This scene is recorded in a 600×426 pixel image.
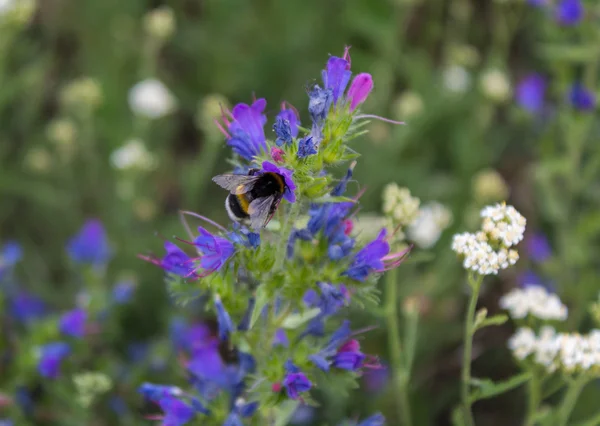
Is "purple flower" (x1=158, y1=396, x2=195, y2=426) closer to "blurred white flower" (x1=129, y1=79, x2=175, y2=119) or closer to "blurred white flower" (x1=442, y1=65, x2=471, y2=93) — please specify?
"blurred white flower" (x1=129, y1=79, x2=175, y2=119)

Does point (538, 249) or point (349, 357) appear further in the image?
point (538, 249)

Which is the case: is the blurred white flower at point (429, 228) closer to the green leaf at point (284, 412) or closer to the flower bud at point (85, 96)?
the green leaf at point (284, 412)

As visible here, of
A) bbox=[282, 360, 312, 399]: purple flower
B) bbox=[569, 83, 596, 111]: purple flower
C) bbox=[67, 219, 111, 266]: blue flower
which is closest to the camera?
bbox=[282, 360, 312, 399]: purple flower

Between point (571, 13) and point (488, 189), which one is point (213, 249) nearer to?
point (488, 189)

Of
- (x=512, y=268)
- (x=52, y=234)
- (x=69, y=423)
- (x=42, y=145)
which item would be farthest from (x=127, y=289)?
(x=512, y=268)

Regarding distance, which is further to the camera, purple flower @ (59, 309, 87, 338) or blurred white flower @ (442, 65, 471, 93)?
blurred white flower @ (442, 65, 471, 93)

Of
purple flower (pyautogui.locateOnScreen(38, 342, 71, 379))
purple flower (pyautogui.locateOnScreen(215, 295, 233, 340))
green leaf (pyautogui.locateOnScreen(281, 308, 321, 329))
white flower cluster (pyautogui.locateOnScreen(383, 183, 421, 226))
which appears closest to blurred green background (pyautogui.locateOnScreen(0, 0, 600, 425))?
purple flower (pyautogui.locateOnScreen(38, 342, 71, 379))

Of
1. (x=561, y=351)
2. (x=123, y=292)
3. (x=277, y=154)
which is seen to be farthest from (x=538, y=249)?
(x=277, y=154)

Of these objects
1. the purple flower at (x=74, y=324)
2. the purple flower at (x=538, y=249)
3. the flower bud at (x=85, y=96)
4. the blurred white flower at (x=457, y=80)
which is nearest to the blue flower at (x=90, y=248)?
the purple flower at (x=74, y=324)
